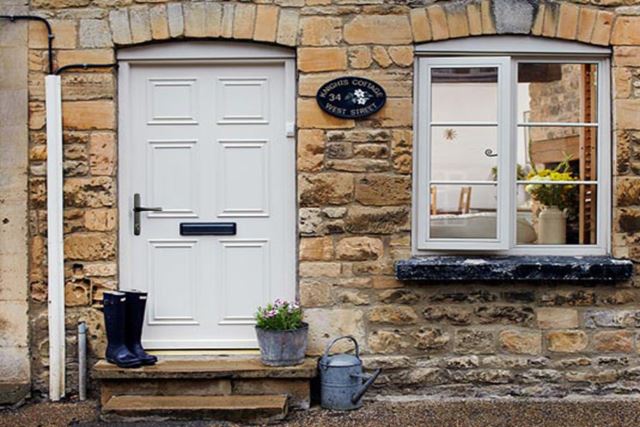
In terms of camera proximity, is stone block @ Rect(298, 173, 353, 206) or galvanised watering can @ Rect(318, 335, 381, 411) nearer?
galvanised watering can @ Rect(318, 335, 381, 411)

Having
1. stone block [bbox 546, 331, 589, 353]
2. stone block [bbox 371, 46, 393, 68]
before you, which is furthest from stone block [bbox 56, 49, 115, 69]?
stone block [bbox 546, 331, 589, 353]

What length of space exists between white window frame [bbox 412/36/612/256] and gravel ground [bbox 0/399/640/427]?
106 cm

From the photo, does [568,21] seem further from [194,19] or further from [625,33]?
[194,19]

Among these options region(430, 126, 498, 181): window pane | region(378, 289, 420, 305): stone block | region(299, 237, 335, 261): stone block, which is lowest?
region(378, 289, 420, 305): stone block

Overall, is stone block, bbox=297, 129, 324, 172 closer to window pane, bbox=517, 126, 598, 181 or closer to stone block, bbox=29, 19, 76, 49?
window pane, bbox=517, 126, 598, 181

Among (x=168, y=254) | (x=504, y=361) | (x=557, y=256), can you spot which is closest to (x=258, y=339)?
(x=168, y=254)

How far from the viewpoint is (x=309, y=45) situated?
5.94m

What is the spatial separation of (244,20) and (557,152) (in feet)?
8.02

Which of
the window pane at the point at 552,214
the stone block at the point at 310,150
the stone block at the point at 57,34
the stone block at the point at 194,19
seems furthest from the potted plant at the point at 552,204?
the stone block at the point at 57,34

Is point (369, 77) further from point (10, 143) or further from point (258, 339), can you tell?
point (10, 143)

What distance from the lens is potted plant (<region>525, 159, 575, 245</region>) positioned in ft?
20.2

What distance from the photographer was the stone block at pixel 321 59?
5.94 meters

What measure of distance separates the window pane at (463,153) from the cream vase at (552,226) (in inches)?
19.8

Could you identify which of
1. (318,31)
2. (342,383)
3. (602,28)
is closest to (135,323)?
(342,383)
